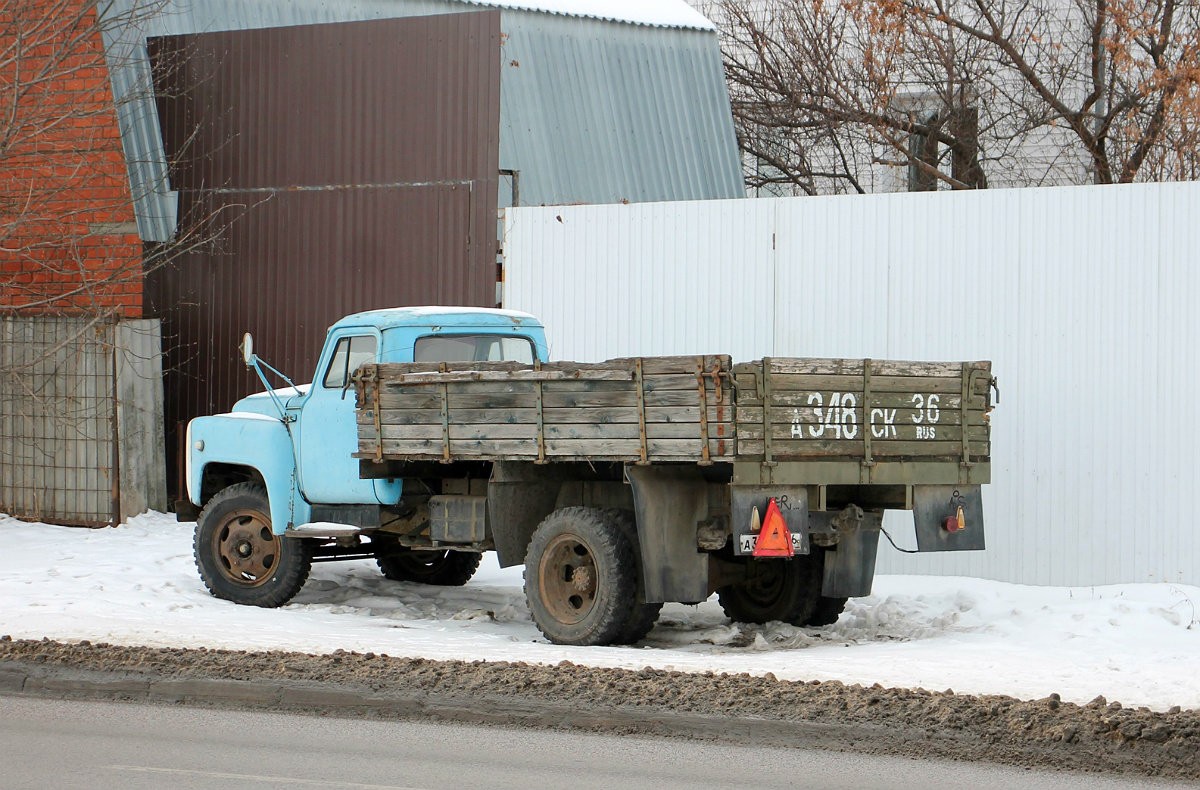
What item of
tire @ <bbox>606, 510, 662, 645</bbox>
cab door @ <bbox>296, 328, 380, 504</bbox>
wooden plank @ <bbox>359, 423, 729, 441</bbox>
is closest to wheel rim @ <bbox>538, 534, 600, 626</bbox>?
tire @ <bbox>606, 510, 662, 645</bbox>

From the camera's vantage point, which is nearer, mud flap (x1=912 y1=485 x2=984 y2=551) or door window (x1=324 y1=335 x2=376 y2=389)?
mud flap (x1=912 y1=485 x2=984 y2=551)

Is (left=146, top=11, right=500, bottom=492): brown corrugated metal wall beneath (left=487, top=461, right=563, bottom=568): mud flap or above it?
above

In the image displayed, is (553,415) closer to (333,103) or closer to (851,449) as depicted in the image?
(851,449)

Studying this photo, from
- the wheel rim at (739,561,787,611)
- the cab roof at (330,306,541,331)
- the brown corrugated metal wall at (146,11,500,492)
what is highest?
the brown corrugated metal wall at (146,11,500,492)

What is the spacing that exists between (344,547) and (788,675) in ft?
16.4

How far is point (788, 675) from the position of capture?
28.7 feet

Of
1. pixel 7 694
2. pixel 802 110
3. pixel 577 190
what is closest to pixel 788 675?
pixel 7 694

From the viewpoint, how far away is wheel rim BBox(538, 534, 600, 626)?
10.3 metres

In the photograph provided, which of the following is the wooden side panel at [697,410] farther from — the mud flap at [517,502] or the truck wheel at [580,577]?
the truck wheel at [580,577]

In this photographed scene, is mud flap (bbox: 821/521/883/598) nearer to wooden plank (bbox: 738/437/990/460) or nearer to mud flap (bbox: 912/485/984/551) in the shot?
mud flap (bbox: 912/485/984/551)

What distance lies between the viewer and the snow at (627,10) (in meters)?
18.1

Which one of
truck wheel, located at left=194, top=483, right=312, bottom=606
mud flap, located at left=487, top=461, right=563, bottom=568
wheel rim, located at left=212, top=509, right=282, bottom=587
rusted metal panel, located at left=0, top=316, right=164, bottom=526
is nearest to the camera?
mud flap, located at left=487, top=461, right=563, bottom=568

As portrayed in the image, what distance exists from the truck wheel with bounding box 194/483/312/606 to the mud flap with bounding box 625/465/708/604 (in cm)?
345

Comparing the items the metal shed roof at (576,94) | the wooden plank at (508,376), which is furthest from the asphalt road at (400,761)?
the metal shed roof at (576,94)
